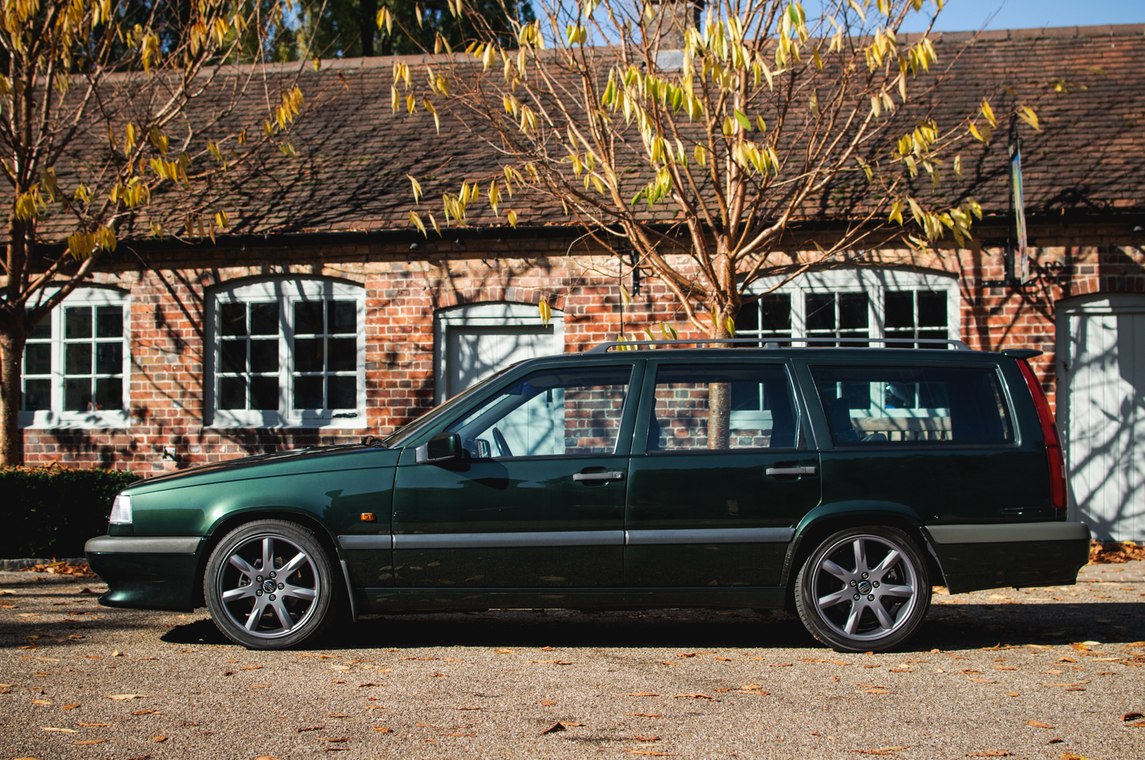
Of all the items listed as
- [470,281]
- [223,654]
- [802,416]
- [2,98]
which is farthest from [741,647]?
[2,98]

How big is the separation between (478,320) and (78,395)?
187 inches

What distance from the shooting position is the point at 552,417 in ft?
17.4

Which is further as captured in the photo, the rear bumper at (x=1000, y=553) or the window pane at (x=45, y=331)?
the window pane at (x=45, y=331)

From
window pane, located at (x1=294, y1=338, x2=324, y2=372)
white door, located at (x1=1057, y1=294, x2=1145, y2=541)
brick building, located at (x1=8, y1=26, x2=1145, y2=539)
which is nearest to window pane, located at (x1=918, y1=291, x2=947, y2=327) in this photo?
brick building, located at (x1=8, y1=26, x2=1145, y2=539)

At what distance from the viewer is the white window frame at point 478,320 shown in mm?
10398

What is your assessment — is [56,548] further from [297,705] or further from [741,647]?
[741,647]

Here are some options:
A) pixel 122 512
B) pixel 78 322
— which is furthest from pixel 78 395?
pixel 122 512

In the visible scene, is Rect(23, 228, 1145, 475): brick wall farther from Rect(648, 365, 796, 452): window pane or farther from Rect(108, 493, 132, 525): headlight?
Rect(108, 493, 132, 525): headlight

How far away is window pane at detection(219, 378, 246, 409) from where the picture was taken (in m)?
10.9

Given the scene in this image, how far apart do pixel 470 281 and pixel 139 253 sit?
12.4ft

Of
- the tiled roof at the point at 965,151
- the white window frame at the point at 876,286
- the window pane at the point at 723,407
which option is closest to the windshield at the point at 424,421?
the window pane at the point at 723,407

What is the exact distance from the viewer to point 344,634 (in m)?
5.69

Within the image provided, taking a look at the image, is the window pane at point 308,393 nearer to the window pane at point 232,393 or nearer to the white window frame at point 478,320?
the window pane at point 232,393

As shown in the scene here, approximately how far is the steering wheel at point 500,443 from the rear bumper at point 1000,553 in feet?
7.47
